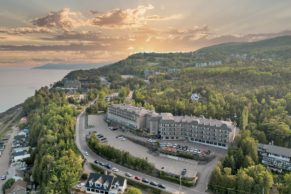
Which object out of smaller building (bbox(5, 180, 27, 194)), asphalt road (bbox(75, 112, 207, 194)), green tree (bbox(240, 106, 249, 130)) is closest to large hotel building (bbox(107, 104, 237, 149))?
green tree (bbox(240, 106, 249, 130))

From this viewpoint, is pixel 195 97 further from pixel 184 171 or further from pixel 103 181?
pixel 103 181

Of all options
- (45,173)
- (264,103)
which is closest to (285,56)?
(264,103)

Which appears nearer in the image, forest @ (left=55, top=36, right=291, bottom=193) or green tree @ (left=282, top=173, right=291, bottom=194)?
green tree @ (left=282, top=173, right=291, bottom=194)

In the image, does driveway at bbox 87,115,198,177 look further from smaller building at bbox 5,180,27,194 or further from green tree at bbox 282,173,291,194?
smaller building at bbox 5,180,27,194

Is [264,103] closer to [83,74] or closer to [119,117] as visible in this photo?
[119,117]

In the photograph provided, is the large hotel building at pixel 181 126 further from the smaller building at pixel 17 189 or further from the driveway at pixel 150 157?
the smaller building at pixel 17 189

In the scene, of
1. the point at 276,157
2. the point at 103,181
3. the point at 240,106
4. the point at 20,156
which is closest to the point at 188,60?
the point at 240,106
